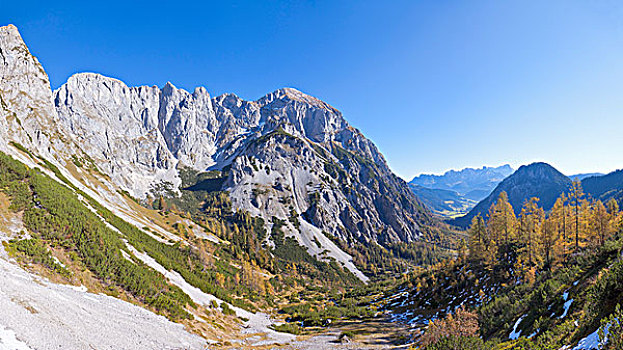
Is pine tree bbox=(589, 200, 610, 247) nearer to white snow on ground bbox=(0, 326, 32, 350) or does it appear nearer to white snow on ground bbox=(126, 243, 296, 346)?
white snow on ground bbox=(126, 243, 296, 346)

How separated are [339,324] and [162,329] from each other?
45.1 metres

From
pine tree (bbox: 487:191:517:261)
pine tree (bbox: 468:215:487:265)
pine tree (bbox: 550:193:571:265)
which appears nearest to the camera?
pine tree (bbox: 550:193:571:265)

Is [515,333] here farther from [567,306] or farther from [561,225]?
[561,225]

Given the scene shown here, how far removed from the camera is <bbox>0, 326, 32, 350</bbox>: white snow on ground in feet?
44.6

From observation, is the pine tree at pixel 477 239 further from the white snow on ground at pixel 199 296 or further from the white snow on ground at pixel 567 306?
the white snow on ground at pixel 567 306

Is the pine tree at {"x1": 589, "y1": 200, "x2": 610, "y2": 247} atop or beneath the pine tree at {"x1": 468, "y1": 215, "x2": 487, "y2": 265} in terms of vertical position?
atop

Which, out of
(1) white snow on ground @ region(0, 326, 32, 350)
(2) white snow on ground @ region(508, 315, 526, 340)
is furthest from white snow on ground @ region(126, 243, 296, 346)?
(2) white snow on ground @ region(508, 315, 526, 340)

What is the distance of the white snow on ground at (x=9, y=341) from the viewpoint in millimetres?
13598

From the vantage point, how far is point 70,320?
19.3 metres

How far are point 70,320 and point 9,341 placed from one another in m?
5.84

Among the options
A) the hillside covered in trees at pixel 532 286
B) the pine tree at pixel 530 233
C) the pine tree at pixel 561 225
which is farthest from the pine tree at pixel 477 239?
the pine tree at pixel 561 225

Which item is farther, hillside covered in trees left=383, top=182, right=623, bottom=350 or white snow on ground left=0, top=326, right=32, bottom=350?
white snow on ground left=0, top=326, right=32, bottom=350

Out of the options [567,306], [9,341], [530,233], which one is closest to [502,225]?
[530,233]

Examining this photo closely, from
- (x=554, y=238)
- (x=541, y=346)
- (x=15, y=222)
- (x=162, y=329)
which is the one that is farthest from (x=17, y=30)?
(x=554, y=238)
